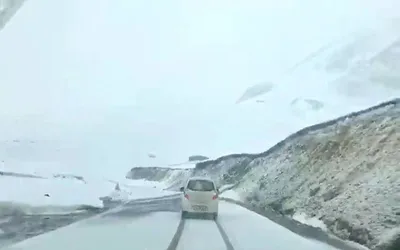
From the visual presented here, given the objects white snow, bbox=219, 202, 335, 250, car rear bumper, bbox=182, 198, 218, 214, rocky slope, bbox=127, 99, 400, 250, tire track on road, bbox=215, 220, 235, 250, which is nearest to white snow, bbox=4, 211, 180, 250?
tire track on road, bbox=215, 220, 235, 250

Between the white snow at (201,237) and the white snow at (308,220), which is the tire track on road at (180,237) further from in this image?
the white snow at (308,220)

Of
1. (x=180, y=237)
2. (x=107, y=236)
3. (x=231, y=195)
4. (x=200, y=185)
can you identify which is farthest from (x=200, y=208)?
(x=231, y=195)

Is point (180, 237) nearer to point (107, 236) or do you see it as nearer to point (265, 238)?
point (107, 236)

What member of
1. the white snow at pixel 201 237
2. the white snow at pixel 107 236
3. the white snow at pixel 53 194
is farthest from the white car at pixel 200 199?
the white snow at pixel 53 194

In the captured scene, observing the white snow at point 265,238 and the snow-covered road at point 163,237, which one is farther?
the white snow at point 265,238

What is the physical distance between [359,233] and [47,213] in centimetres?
1241

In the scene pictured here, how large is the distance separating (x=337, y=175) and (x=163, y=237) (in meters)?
13.0

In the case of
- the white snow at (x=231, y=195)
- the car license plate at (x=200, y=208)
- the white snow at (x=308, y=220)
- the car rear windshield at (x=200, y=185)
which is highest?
the white snow at (x=231, y=195)

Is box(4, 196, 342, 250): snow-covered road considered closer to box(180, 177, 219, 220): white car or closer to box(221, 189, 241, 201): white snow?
box(180, 177, 219, 220): white car

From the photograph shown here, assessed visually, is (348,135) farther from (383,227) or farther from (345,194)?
(383,227)

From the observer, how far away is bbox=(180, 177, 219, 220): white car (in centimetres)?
2530

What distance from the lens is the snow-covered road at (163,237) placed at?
46.8 feet

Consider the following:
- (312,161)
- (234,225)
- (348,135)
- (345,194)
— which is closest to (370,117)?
(348,135)

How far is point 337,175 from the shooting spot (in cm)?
2789
